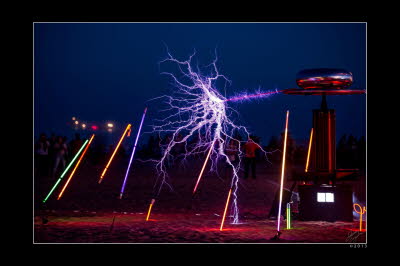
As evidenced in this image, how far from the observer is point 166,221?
11.2 meters

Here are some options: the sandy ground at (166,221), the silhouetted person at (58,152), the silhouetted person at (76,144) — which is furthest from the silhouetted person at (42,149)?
the sandy ground at (166,221)

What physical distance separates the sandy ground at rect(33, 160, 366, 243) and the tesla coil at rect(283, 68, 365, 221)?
0.32 metres

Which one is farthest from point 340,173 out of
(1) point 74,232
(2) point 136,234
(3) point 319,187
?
(1) point 74,232

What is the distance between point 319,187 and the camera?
1161cm

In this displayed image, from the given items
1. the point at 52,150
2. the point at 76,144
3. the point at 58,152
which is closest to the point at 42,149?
the point at 52,150

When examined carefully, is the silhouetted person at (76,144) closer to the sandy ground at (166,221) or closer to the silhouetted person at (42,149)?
the silhouetted person at (42,149)

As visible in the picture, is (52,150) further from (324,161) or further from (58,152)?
(324,161)

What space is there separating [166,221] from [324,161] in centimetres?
320

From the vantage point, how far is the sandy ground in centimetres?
950

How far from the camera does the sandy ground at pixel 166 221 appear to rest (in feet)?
31.2

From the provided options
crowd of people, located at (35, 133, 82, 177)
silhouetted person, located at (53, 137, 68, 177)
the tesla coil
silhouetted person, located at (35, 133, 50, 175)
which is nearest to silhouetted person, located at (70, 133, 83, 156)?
crowd of people, located at (35, 133, 82, 177)

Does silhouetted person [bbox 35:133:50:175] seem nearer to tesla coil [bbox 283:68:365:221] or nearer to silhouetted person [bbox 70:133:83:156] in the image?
silhouetted person [bbox 70:133:83:156]
